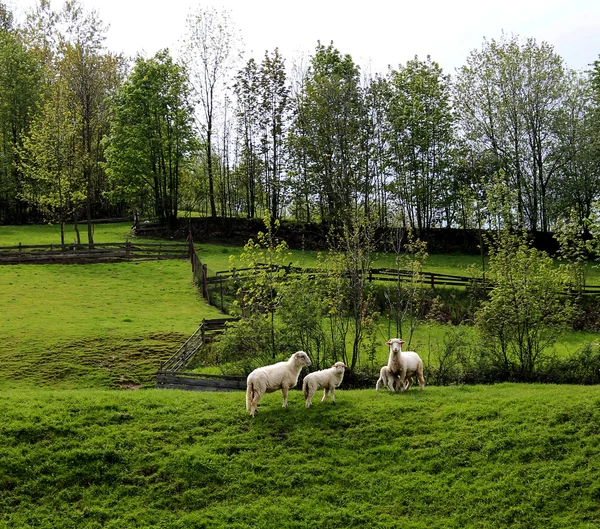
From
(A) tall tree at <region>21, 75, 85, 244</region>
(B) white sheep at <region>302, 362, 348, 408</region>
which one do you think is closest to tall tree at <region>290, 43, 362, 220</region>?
(A) tall tree at <region>21, 75, 85, 244</region>

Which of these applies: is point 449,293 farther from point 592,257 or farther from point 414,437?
point 414,437

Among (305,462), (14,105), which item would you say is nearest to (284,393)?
(305,462)

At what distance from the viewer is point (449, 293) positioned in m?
37.1

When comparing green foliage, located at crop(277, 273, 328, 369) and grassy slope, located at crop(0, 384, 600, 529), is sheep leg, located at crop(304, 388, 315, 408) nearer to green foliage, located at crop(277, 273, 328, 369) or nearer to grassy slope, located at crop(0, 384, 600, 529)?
grassy slope, located at crop(0, 384, 600, 529)

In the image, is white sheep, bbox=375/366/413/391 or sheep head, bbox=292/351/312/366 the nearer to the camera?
sheep head, bbox=292/351/312/366

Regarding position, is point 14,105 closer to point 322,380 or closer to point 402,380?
point 322,380

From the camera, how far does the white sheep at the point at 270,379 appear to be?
16.3 m

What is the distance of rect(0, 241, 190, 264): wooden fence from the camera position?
4584 centimetres

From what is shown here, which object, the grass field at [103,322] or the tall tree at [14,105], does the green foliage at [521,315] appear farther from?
the tall tree at [14,105]

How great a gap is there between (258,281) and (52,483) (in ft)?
34.7

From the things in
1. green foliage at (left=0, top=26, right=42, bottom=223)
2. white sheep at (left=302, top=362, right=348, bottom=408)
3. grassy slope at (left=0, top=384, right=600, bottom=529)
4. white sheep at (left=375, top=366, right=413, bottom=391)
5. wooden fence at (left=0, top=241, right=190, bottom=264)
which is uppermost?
green foliage at (left=0, top=26, right=42, bottom=223)

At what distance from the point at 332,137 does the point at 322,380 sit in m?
37.7

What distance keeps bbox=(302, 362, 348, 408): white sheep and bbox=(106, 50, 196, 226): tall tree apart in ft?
143

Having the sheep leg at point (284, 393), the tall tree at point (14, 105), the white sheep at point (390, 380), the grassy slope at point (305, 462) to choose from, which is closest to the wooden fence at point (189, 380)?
the grassy slope at point (305, 462)
